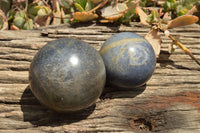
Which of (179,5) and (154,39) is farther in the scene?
(179,5)

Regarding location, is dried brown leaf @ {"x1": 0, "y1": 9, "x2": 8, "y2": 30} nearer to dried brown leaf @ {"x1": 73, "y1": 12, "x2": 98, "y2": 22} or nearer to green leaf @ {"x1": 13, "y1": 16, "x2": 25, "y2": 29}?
green leaf @ {"x1": 13, "y1": 16, "x2": 25, "y2": 29}

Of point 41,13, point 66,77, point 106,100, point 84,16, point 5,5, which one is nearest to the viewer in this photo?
point 66,77

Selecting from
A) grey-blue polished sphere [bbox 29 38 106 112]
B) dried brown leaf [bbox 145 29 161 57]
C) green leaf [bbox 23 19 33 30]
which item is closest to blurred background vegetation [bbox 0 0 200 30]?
green leaf [bbox 23 19 33 30]

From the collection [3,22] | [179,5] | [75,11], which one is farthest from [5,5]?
[179,5]

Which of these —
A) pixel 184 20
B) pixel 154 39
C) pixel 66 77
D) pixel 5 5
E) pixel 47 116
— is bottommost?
pixel 47 116

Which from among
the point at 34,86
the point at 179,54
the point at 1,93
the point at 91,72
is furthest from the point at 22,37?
the point at 179,54

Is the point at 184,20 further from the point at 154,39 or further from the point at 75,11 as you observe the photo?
the point at 75,11

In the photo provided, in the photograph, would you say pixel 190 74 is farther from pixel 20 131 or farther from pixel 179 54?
pixel 20 131
